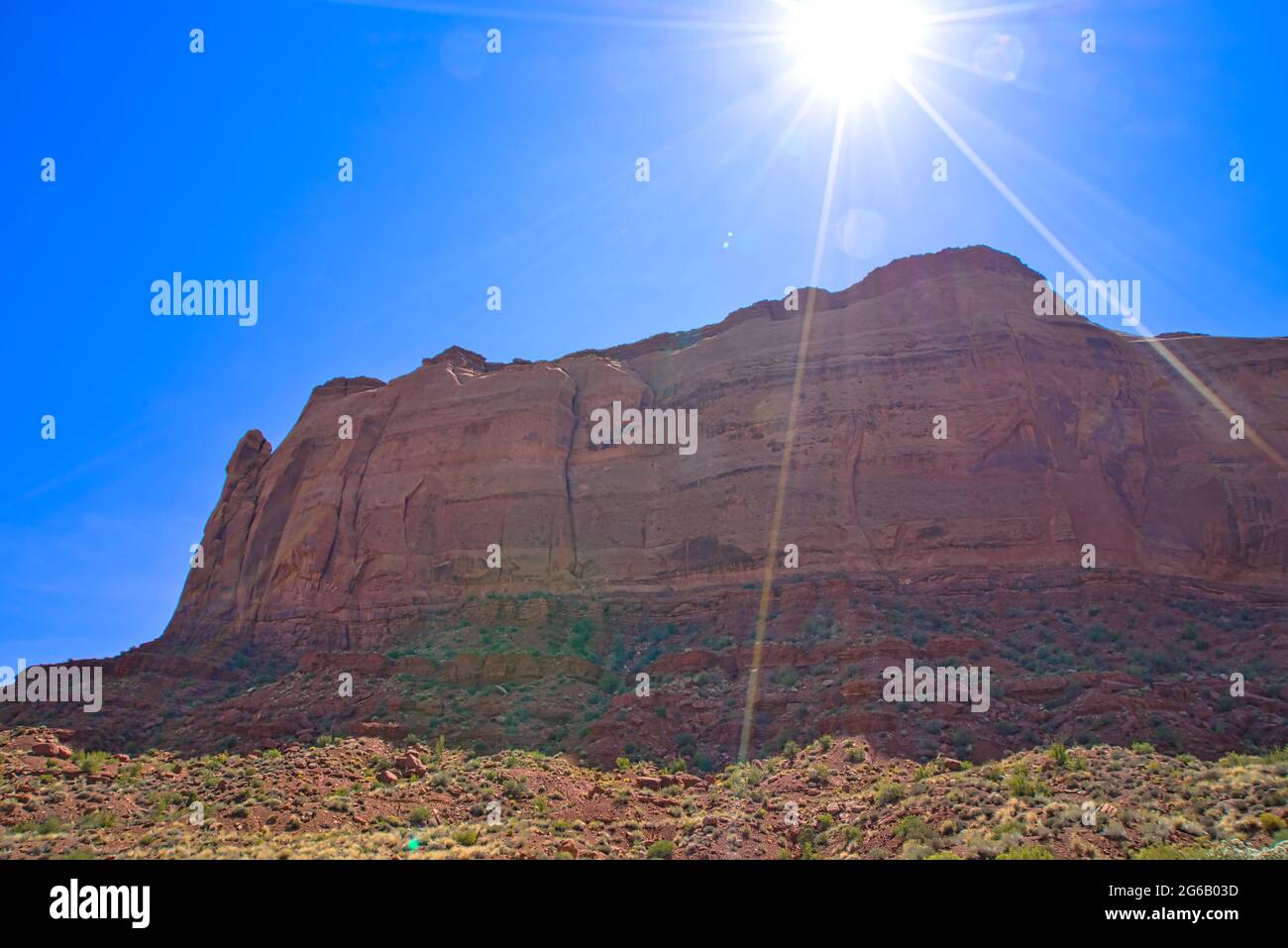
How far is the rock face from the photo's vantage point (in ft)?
122

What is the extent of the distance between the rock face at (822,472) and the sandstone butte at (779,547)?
14 cm

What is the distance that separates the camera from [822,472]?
3959 centimetres

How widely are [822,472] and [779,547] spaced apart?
13.8 ft

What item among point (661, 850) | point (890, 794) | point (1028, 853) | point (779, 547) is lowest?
point (661, 850)

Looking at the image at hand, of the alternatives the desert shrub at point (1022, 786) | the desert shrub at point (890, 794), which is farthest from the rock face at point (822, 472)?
the desert shrub at point (1022, 786)

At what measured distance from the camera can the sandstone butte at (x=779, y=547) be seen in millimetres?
28406

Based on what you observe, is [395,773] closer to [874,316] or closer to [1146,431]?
[874,316]

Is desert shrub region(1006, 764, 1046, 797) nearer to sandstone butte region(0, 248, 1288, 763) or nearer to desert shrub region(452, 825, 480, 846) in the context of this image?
sandstone butte region(0, 248, 1288, 763)

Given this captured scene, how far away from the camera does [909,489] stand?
38312 millimetres

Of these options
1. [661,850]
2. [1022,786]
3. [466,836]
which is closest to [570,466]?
[466,836]

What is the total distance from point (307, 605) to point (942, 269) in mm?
34751

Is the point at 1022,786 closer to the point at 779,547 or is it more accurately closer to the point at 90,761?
the point at 779,547

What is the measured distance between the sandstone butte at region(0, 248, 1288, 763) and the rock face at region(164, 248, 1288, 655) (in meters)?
0.14
